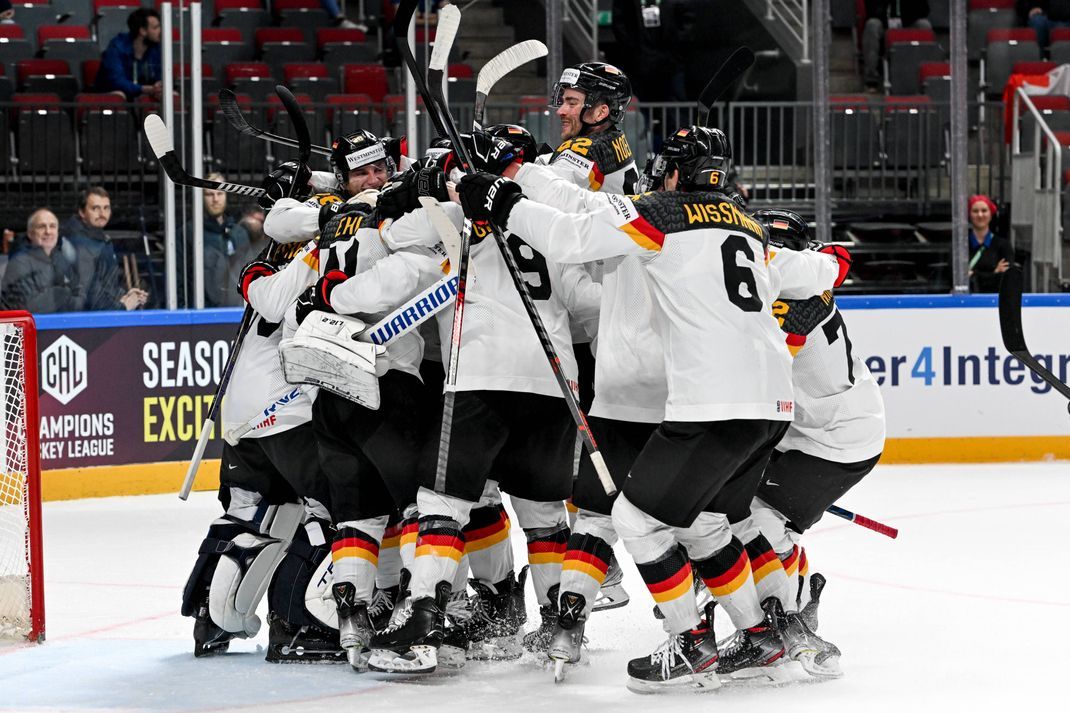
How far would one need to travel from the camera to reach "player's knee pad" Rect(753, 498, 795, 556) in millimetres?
4164

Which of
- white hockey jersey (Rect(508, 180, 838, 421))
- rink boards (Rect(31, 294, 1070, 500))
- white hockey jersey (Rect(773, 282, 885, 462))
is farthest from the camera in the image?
rink boards (Rect(31, 294, 1070, 500))

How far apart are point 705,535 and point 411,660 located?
2.47ft

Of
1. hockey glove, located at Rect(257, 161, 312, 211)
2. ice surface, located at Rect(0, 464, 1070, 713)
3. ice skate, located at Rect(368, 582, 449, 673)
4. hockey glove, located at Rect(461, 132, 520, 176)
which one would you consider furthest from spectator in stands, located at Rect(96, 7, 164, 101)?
ice skate, located at Rect(368, 582, 449, 673)

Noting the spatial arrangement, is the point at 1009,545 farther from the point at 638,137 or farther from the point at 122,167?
the point at 122,167

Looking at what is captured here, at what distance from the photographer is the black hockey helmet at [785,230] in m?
4.20

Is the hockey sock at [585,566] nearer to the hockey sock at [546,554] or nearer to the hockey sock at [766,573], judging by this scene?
the hockey sock at [546,554]

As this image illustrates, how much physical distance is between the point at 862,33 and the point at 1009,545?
16.8 ft

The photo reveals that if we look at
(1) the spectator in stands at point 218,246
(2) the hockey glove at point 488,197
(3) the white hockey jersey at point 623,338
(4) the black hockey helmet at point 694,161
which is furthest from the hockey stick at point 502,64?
(1) the spectator in stands at point 218,246

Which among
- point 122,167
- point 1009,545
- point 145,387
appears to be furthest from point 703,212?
point 122,167

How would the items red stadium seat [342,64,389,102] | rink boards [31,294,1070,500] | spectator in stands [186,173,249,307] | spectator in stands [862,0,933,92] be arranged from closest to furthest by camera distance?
rink boards [31,294,1070,500] → spectator in stands [186,173,249,307] → red stadium seat [342,64,389,102] → spectator in stands [862,0,933,92]

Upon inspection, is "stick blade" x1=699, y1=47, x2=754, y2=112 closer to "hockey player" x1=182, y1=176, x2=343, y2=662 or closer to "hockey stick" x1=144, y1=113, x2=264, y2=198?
"hockey player" x1=182, y1=176, x2=343, y2=662

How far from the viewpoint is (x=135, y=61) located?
7.53 meters

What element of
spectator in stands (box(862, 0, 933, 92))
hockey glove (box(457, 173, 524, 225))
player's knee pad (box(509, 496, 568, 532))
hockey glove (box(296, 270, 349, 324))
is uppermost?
spectator in stands (box(862, 0, 933, 92))

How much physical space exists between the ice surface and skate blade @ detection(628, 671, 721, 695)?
0.03 meters
